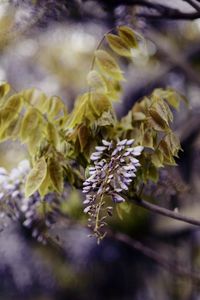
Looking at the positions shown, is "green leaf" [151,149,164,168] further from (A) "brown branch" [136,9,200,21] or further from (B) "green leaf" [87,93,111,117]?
(A) "brown branch" [136,9,200,21]

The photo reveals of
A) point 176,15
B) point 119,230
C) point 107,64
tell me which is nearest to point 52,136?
point 107,64

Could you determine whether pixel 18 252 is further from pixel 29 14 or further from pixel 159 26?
pixel 29 14

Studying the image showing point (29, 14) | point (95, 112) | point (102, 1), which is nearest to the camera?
point (95, 112)

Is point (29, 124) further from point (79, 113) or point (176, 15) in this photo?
point (176, 15)

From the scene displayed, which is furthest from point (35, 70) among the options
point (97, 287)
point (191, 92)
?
point (97, 287)

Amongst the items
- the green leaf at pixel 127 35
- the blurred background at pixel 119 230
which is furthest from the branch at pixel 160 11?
the blurred background at pixel 119 230

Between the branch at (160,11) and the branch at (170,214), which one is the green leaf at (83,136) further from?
the branch at (160,11)
